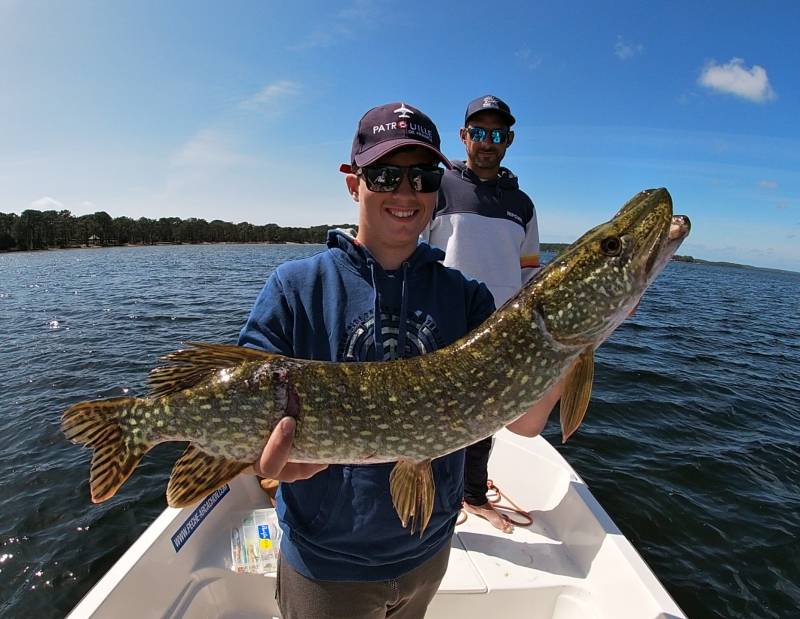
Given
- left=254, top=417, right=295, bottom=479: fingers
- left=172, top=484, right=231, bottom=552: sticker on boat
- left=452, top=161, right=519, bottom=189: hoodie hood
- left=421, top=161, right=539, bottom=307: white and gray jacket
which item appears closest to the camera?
left=254, top=417, right=295, bottom=479: fingers

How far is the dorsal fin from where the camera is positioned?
206 centimetres

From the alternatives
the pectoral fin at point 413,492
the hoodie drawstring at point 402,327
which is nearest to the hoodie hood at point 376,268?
the hoodie drawstring at point 402,327

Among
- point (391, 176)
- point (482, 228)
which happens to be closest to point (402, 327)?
point (391, 176)

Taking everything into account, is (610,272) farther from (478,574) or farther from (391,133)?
(478,574)

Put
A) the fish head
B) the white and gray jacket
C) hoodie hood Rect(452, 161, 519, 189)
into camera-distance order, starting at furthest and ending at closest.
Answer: hoodie hood Rect(452, 161, 519, 189)
the white and gray jacket
the fish head

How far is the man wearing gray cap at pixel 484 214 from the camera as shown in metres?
3.96

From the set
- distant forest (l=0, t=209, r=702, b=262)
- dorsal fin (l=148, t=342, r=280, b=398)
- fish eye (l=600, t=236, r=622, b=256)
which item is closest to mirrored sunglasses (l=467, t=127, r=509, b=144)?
fish eye (l=600, t=236, r=622, b=256)

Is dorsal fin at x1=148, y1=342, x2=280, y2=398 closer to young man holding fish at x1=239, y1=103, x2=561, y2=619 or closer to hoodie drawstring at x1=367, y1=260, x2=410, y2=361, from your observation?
young man holding fish at x1=239, y1=103, x2=561, y2=619

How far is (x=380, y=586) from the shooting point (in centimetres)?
198

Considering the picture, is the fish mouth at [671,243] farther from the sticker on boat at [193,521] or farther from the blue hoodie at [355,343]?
the sticker on boat at [193,521]

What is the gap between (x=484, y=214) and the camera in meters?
4.01

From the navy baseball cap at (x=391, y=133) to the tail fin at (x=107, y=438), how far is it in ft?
5.01

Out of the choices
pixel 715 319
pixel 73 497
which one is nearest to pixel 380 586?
pixel 73 497

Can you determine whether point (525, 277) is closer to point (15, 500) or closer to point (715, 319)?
point (15, 500)
